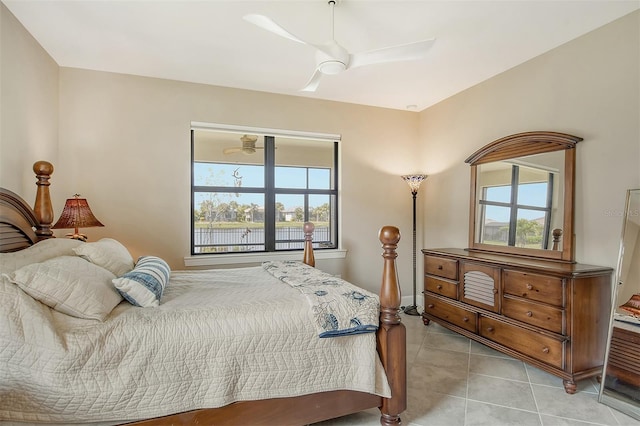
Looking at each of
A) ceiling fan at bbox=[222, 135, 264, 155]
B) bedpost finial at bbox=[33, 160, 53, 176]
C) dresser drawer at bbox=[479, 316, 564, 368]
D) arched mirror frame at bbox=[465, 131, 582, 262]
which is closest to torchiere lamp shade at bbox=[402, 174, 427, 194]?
arched mirror frame at bbox=[465, 131, 582, 262]

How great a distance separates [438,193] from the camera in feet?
13.4

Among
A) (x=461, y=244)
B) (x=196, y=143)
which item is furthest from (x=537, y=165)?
(x=196, y=143)

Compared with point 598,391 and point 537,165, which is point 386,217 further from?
point 598,391

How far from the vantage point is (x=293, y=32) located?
2.51 m

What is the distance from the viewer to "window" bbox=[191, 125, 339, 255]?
3.64 meters

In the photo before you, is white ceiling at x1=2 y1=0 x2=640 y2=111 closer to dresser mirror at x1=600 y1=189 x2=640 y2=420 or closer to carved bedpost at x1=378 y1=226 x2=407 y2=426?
dresser mirror at x1=600 y1=189 x2=640 y2=420

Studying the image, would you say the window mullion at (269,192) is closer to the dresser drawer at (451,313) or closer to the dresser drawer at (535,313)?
the dresser drawer at (451,313)

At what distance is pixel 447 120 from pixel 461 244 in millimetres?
1470

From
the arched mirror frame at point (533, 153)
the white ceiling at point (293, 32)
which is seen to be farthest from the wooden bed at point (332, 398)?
the arched mirror frame at point (533, 153)

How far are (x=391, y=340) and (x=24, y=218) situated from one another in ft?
8.17

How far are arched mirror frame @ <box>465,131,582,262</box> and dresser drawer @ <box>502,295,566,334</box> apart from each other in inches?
19.5

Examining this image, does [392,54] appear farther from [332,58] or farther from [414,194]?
[414,194]

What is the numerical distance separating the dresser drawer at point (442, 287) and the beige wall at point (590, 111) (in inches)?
40.4

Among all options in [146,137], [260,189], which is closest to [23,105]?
[146,137]
